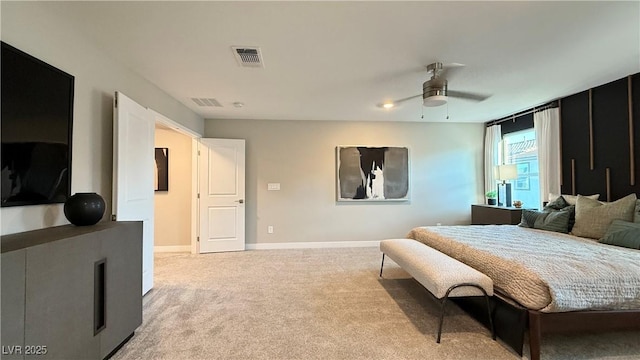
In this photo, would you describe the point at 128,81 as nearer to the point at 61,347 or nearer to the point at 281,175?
the point at 61,347

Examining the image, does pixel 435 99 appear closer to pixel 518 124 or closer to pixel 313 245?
pixel 518 124

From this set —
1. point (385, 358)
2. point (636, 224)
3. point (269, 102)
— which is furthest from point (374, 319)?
point (269, 102)

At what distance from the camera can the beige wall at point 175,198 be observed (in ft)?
17.1

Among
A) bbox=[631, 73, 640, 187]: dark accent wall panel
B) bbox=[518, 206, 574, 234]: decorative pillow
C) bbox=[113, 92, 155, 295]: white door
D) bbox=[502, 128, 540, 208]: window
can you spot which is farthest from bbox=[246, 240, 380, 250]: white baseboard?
bbox=[631, 73, 640, 187]: dark accent wall panel

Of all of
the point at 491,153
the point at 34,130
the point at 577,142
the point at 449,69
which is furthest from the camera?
the point at 491,153

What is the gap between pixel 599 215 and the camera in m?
3.12

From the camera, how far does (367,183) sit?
5625mm

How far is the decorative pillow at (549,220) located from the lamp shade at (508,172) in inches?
37.1

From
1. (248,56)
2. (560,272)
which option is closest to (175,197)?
(248,56)

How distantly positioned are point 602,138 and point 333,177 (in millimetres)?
3857

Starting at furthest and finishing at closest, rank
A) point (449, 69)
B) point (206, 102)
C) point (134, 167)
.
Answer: point (206, 102), point (449, 69), point (134, 167)

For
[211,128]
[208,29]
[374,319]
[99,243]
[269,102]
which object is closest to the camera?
[99,243]

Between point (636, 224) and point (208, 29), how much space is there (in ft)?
13.6

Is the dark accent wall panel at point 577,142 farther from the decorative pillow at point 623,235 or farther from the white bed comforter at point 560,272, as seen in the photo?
the white bed comforter at point 560,272
